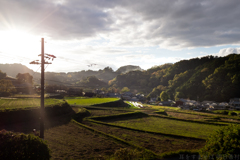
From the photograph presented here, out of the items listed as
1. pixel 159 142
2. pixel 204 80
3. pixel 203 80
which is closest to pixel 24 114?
pixel 159 142

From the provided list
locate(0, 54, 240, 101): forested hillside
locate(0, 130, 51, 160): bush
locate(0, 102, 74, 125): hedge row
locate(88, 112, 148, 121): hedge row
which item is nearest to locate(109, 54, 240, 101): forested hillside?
locate(0, 54, 240, 101): forested hillside

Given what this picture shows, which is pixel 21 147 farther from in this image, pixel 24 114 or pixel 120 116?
pixel 120 116

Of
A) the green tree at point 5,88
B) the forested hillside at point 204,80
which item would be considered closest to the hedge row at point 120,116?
the green tree at point 5,88

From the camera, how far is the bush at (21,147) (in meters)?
9.59

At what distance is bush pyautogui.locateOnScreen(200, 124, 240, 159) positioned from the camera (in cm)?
1037

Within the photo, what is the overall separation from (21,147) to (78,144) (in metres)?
8.31

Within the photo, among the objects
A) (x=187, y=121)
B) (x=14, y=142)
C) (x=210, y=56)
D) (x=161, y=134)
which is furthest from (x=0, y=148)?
(x=210, y=56)

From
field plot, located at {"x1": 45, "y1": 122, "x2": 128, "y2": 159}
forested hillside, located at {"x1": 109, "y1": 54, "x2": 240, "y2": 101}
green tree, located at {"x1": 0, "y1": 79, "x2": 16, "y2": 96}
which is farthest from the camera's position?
forested hillside, located at {"x1": 109, "y1": 54, "x2": 240, "y2": 101}

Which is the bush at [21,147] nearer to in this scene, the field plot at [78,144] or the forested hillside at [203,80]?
the field plot at [78,144]

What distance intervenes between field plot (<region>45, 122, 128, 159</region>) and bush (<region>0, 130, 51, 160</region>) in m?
4.24

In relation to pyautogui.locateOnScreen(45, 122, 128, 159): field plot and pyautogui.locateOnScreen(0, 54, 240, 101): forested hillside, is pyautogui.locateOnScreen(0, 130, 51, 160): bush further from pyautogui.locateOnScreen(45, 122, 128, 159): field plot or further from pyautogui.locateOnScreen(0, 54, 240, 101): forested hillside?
pyautogui.locateOnScreen(0, 54, 240, 101): forested hillside

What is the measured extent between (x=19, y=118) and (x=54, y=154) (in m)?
12.4

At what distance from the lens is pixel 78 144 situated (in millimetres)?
17641

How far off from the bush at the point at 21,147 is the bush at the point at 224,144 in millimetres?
10988
